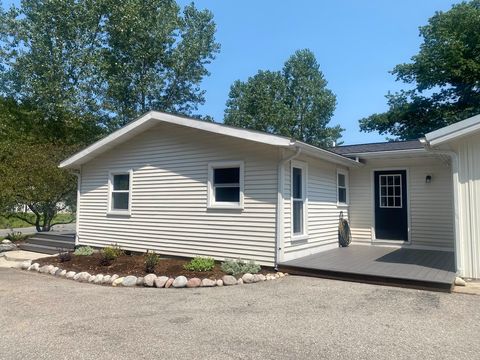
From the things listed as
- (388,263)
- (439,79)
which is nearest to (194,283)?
(388,263)

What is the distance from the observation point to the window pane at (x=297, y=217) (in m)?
8.08

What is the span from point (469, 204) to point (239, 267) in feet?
14.4

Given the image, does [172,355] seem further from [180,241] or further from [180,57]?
[180,57]

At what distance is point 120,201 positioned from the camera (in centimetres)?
1045

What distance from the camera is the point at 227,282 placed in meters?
6.78

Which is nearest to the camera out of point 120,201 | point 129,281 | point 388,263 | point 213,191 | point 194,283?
point 194,283

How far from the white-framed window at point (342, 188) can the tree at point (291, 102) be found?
1811 centimetres

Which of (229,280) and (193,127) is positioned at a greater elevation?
(193,127)

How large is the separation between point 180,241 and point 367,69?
1159 centimetres

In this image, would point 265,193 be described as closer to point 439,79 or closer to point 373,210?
point 373,210

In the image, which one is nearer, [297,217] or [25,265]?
[297,217]

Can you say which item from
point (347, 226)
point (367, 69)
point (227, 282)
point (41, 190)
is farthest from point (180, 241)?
point (367, 69)

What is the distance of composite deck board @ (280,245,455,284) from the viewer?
21.0 feet

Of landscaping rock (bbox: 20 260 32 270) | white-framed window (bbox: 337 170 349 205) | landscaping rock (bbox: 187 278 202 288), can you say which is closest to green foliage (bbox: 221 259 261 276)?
landscaping rock (bbox: 187 278 202 288)
